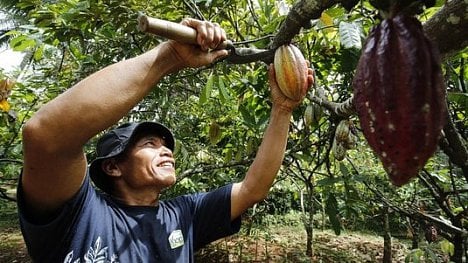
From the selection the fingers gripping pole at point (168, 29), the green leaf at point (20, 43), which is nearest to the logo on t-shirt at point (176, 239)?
the fingers gripping pole at point (168, 29)

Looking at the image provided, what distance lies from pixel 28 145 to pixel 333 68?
70.5 inches

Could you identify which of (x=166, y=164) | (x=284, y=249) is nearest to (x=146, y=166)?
(x=166, y=164)

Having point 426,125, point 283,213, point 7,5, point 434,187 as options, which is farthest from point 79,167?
point 283,213

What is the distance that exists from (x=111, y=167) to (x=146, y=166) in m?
0.16

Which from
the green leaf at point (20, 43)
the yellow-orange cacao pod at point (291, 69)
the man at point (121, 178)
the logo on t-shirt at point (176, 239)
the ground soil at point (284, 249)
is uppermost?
the green leaf at point (20, 43)

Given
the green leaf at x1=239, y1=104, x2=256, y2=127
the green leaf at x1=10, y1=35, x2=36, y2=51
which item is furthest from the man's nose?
the green leaf at x1=10, y1=35, x2=36, y2=51

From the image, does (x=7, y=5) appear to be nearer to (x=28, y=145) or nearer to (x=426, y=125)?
(x=28, y=145)

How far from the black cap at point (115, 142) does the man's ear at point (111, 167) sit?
2 centimetres

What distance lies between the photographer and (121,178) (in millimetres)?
1683

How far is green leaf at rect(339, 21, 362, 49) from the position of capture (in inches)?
44.6

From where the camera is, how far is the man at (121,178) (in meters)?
0.98

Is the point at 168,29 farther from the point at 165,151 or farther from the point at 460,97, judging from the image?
the point at 460,97

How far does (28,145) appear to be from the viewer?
3.25 feet

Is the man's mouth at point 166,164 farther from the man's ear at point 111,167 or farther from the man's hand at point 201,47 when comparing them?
the man's hand at point 201,47
